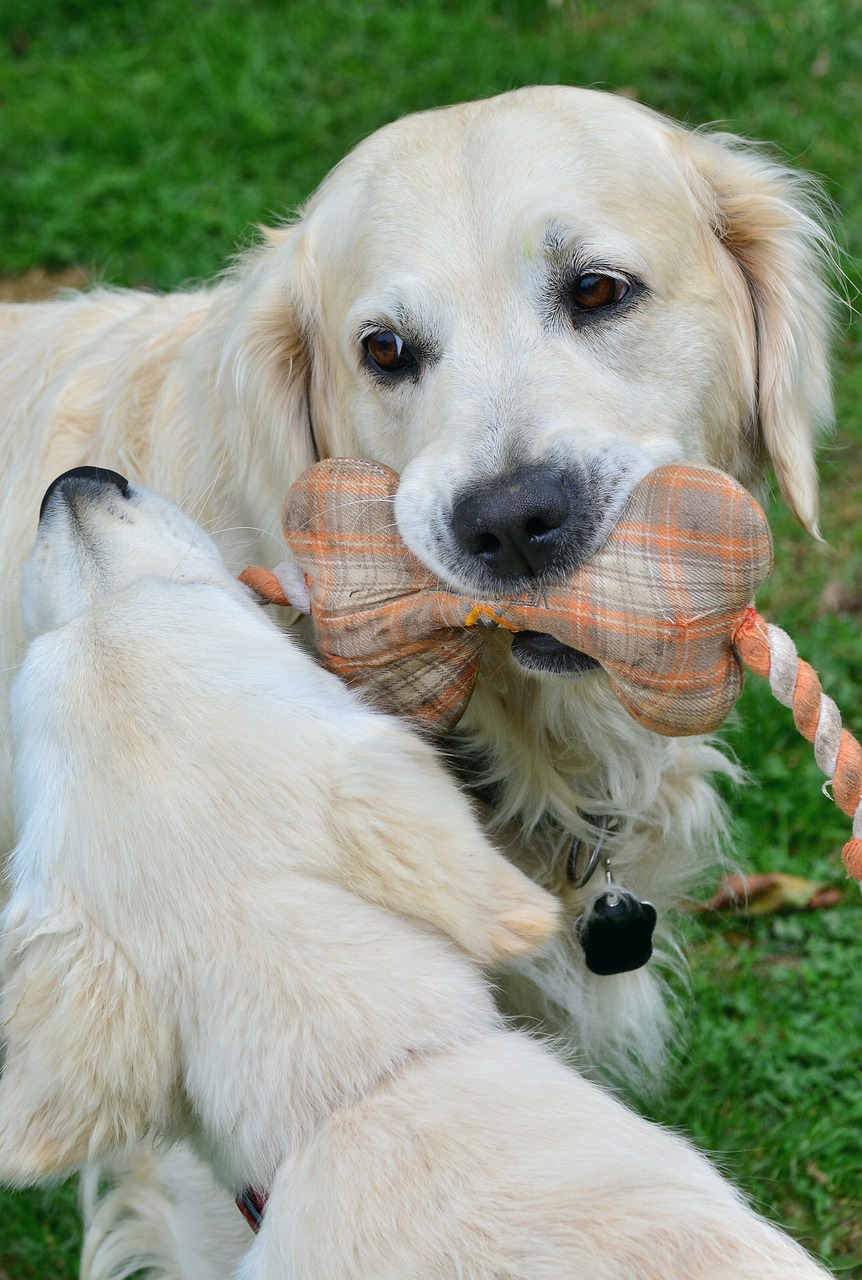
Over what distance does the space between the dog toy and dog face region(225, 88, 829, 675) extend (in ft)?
0.23

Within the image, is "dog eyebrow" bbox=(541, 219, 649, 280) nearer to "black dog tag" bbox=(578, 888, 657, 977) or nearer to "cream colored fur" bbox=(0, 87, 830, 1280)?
"cream colored fur" bbox=(0, 87, 830, 1280)

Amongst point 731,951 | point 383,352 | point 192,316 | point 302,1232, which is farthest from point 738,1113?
point 192,316

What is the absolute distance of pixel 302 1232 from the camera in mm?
2010

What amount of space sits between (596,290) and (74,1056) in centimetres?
170

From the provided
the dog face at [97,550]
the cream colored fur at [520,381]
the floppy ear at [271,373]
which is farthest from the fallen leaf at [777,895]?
the dog face at [97,550]

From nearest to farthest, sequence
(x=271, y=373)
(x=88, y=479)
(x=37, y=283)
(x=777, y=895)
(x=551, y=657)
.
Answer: (x=551, y=657)
(x=88, y=479)
(x=271, y=373)
(x=777, y=895)
(x=37, y=283)

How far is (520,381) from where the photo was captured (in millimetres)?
2498

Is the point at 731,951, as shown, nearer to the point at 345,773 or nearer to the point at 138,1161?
the point at 138,1161

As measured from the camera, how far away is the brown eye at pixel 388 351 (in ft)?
8.96

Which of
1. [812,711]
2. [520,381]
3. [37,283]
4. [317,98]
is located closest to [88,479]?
[520,381]

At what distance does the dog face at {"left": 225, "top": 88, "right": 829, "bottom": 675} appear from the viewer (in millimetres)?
2377

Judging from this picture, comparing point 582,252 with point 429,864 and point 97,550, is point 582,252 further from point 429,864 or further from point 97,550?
point 429,864

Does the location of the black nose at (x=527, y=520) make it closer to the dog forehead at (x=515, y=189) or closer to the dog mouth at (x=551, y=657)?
the dog mouth at (x=551, y=657)

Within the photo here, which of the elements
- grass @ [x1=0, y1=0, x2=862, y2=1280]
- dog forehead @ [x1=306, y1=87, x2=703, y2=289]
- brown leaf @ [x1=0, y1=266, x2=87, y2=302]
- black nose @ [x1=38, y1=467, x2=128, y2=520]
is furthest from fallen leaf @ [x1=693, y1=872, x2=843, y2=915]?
brown leaf @ [x1=0, y1=266, x2=87, y2=302]
